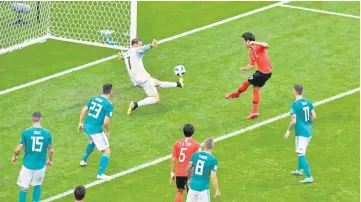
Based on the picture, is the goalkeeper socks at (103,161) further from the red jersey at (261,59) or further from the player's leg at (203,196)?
the red jersey at (261,59)

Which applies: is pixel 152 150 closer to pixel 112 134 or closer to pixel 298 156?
pixel 112 134

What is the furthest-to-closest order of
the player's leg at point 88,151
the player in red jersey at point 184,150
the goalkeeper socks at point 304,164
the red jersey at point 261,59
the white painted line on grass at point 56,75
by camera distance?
the white painted line on grass at point 56,75 < the red jersey at point 261,59 < the player's leg at point 88,151 < the goalkeeper socks at point 304,164 < the player in red jersey at point 184,150

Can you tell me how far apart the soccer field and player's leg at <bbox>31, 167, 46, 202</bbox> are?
825 millimetres

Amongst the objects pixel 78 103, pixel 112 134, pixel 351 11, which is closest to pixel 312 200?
pixel 112 134

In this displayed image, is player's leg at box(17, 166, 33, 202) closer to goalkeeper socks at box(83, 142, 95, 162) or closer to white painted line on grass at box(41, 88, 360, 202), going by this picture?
white painted line on grass at box(41, 88, 360, 202)

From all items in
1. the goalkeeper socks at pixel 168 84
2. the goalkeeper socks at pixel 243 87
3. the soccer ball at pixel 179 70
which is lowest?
the goalkeeper socks at pixel 168 84

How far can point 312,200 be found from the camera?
2114 cm

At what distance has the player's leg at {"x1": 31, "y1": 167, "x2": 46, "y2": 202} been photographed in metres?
20.3

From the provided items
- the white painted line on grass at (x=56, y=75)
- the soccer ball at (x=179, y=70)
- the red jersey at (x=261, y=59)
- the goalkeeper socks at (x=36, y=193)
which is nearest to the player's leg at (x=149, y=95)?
the soccer ball at (x=179, y=70)

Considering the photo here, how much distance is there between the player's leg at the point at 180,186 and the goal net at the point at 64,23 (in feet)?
32.0

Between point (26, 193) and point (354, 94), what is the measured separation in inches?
373

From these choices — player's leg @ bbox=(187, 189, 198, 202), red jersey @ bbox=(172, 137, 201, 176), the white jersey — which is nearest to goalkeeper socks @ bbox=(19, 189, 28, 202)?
red jersey @ bbox=(172, 137, 201, 176)

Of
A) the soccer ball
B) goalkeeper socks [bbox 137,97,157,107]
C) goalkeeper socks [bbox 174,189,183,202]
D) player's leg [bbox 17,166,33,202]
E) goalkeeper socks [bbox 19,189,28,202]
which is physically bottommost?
goalkeeper socks [bbox 19,189,28,202]

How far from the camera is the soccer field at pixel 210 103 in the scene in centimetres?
2191
